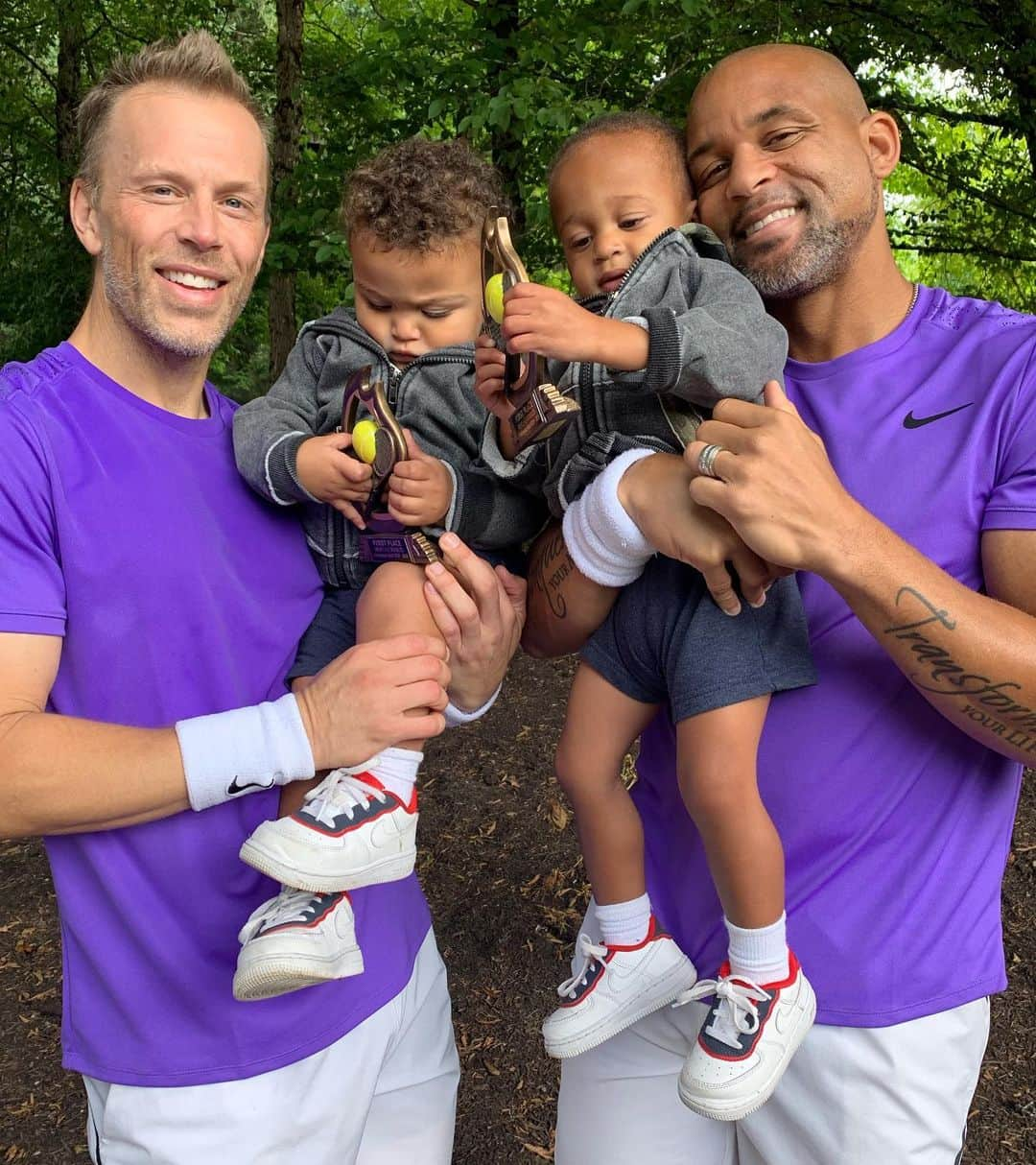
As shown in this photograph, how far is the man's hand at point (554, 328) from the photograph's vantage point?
79.3 inches

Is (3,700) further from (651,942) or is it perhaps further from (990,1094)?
(990,1094)

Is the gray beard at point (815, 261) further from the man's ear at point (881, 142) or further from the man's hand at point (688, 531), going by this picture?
the man's hand at point (688, 531)

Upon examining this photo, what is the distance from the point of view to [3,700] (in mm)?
1987

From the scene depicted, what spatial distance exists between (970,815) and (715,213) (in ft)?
4.91

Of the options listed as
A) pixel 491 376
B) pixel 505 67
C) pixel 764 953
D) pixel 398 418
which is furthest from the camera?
pixel 505 67

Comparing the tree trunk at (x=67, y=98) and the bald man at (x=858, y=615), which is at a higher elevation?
the tree trunk at (x=67, y=98)

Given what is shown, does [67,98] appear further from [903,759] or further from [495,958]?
[903,759]

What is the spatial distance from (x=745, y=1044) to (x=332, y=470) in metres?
1.49

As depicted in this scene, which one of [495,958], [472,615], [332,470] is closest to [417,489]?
[332,470]

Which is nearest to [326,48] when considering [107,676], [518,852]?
[518,852]

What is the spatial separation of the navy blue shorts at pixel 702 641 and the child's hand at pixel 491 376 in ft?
1.60

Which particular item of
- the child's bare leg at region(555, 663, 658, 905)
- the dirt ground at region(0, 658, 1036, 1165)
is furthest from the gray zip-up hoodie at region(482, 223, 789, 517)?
the dirt ground at region(0, 658, 1036, 1165)

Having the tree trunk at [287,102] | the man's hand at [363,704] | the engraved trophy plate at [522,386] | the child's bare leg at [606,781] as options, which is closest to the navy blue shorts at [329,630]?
the man's hand at [363,704]

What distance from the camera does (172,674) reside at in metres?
2.26
